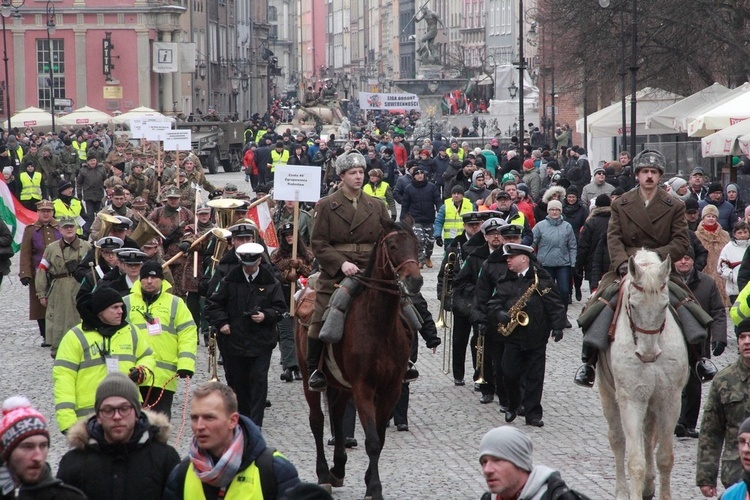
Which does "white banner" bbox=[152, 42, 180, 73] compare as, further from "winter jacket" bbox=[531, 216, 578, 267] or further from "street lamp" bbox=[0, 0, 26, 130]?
"winter jacket" bbox=[531, 216, 578, 267]

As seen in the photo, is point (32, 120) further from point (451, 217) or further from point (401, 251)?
point (401, 251)

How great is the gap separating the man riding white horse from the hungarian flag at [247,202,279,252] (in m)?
7.58

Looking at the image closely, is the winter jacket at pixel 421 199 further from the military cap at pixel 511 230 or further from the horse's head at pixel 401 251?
the horse's head at pixel 401 251

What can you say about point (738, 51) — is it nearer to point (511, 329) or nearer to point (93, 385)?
point (511, 329)

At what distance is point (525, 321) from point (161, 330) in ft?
12.6

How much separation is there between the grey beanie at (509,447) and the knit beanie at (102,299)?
4.20 m

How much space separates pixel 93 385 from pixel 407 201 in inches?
678

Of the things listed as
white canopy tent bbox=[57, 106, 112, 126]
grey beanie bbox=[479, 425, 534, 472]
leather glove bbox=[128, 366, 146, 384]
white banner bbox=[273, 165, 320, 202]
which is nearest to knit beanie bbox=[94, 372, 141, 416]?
grey beanie bbox=[479, 425, 534, 472]

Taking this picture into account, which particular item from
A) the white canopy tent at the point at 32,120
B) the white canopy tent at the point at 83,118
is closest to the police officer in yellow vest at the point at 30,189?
the white canopy tent at the point at 83,118

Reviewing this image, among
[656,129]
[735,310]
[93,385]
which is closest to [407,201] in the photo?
[656,129]

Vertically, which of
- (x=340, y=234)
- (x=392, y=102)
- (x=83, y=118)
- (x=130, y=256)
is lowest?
(x=130, y=256)

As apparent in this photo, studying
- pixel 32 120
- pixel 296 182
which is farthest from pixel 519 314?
pixel 32 120

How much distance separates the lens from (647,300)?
965 cm

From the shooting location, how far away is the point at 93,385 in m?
9.06
